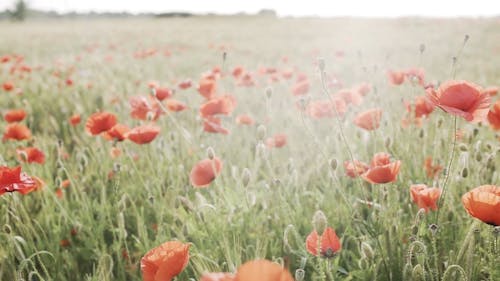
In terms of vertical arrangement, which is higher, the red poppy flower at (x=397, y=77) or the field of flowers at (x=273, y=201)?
the red poppy flower at (x=397, y=77)

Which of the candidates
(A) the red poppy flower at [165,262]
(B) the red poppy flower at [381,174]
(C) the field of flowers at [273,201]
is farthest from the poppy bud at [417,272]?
(A) the red poppy flower at [165,262]

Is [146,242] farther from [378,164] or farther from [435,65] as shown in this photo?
[435,65]

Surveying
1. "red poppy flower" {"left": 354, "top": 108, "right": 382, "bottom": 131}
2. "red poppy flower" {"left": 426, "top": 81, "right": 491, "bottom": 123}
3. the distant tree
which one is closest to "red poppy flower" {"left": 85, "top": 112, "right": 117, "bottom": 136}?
"red poppy flower" {"left": 354, "top": 108, "right": 382, "bottom": 131}

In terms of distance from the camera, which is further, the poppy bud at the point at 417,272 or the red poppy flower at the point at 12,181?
the red poppy flower at the point at 12,181

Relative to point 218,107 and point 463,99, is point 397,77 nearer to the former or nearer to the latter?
point 218,107

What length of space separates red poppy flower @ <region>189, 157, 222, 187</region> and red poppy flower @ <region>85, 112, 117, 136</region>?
0.45 metres

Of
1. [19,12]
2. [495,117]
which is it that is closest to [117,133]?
[495,117]

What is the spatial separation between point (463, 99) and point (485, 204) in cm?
30

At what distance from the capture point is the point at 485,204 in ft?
3.20

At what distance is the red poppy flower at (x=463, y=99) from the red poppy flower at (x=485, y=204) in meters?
0.21

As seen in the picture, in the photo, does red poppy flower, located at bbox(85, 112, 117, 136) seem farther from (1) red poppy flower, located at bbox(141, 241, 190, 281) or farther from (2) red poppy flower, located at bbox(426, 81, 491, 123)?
(2) red poppy flower, located at bbox(426, 81, 491, 123)

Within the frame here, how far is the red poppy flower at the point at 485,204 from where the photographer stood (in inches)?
38.1

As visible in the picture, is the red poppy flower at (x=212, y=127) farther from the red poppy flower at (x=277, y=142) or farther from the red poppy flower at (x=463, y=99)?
the red poppy flower at (x=463, y=99)

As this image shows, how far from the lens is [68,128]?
329 cm
